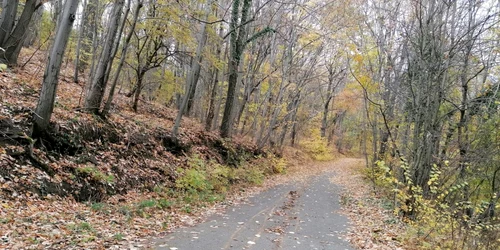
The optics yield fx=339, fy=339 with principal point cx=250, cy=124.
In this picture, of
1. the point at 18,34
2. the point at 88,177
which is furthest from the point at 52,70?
the point at 18,34

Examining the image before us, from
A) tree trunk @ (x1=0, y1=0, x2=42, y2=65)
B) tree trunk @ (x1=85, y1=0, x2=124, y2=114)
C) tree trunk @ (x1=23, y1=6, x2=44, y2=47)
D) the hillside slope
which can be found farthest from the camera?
tree trunk @ (x1=23, y1=6, x2=44, y2=47)

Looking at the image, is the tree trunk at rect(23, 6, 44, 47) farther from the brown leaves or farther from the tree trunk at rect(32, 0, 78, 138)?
the brown leaves

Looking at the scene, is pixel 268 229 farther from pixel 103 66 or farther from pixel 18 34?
pixel 18 34

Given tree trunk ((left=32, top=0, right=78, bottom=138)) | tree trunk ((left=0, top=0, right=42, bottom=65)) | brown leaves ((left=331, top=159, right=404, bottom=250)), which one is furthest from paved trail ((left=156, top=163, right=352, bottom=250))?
tree trunk ((left=0, top=0, right=42, bottom=65))

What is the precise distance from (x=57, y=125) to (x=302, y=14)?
601 inches

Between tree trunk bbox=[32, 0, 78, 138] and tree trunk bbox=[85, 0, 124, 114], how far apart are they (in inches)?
90.2

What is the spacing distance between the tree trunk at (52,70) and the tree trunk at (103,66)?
229 cm

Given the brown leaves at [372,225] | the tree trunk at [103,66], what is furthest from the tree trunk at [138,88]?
the brown leaves at [372,225]

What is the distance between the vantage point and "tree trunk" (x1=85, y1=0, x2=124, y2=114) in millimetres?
9711

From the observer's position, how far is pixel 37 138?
24.3ft

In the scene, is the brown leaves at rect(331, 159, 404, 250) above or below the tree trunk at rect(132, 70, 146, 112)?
below

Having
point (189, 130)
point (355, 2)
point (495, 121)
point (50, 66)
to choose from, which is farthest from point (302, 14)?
Result: point (50, 66)

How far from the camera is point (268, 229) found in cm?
748

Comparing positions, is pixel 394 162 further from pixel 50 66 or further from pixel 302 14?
pixel 50 66
